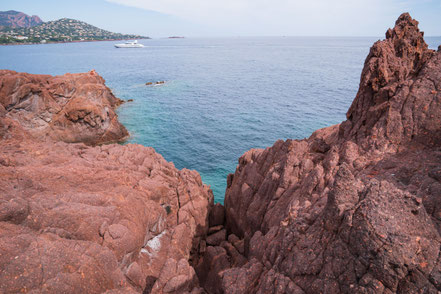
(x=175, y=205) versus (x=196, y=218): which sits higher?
(x=175, y=205)

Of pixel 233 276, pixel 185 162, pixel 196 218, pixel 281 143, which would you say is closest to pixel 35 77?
pixel 185 162

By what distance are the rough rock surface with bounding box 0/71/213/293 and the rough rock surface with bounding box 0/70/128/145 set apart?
87.1 ft

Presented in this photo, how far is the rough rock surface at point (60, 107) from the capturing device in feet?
142

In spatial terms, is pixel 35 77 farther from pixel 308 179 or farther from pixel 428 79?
pixel 428 79

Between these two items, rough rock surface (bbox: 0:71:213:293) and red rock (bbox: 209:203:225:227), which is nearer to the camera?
rough rock surface (bbox: 0:71:213:293)

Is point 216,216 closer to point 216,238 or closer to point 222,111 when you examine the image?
point 216,238

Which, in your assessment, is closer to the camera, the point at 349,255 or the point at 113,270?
the point at 349,255

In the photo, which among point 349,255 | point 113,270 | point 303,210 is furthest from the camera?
point 303,210

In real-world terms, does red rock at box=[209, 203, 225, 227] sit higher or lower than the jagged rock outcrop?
lower

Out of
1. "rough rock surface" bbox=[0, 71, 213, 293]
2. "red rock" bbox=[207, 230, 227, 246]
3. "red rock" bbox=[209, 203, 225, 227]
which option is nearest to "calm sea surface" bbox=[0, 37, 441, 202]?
"red rock" bbox=[209, 203, 225, 227]

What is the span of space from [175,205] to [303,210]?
44.5ft

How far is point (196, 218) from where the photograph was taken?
85.1ft

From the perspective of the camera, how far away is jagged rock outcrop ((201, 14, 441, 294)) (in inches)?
385

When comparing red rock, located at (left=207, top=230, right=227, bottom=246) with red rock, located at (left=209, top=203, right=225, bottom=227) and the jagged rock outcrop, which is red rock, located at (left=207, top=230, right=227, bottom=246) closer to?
the jagged rock outcrop
